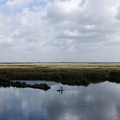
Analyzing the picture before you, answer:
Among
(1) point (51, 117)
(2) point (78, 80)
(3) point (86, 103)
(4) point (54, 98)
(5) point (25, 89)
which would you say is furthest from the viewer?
(2) point (78, 80)

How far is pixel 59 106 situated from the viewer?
85.1ft

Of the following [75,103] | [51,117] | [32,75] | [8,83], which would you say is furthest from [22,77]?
[51,117]

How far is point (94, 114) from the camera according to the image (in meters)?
23.1

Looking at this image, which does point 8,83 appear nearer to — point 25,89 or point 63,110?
point 25,89

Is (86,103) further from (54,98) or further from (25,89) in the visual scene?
(25,89)

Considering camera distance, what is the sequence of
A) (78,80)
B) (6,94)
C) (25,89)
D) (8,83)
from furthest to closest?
(78,80), (8,83), (25,89), (6,94)

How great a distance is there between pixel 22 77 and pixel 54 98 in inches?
809

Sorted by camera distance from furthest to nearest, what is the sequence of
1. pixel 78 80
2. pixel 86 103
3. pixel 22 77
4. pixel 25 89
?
pixel 22 77, pixel 78 80, pixel 25 89, pixel 86 103

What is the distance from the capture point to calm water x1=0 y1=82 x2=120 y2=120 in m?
22.5

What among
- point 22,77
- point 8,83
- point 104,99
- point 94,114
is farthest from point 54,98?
point 22,77

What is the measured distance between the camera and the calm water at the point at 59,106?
22453mm

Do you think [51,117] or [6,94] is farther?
[6,94]

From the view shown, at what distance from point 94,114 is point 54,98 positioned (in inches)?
310

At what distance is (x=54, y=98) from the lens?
30.2 m
